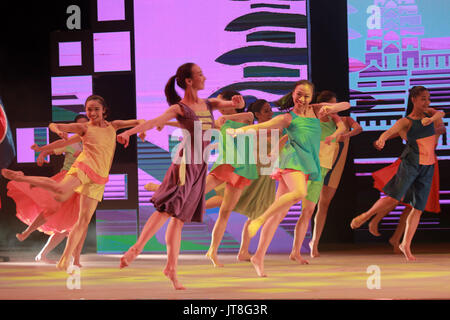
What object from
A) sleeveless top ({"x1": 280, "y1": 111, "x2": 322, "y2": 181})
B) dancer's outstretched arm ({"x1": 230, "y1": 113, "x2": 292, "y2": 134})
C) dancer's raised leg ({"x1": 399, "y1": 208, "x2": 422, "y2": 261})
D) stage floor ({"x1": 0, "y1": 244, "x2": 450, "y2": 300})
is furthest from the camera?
dancer's raised leg ({"x1": 399, "y1": 208, "x2": 422, "y2": 261})

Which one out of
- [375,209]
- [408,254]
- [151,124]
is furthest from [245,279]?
[375,209]

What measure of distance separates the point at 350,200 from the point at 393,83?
149 cm

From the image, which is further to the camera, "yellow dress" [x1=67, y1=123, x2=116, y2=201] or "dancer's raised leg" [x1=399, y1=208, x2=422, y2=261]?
"dancer's raised leg" [x1=399, y1=208, x2=422, y2=261]

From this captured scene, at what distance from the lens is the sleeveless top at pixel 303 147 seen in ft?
18.4

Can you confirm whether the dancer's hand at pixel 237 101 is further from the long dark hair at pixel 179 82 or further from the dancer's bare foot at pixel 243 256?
the dancer's bare foot at pixel 243 256

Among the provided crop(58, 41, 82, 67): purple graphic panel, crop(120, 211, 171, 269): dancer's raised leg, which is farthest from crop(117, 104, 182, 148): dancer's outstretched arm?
crop(58, 41, 82, 67): purple graphic panel

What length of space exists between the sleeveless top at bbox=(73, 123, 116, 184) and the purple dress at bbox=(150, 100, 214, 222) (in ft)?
4.94

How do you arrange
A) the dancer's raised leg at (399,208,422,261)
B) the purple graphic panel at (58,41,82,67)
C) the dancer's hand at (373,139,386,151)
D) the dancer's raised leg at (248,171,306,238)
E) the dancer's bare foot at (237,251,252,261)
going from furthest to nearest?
the purple graphic panel at (58,41,82,67), the dancer's bare foot at (237,251,252,261), the dancer's raised leg at (399,208,422,261), the dancer's hand at (373,139,386,151), the dancer's raised leg at (248,171,306,238)

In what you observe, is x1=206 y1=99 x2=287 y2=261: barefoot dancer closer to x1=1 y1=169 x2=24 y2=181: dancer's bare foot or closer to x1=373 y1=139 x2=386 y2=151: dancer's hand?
x1=373 y1=139 x2=386 y2=151: dancer's hand

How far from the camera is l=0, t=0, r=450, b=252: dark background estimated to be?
8406 mm

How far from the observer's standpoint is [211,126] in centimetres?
495

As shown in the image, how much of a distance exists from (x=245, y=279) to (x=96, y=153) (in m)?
1.83

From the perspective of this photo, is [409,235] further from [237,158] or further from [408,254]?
[237,158]
